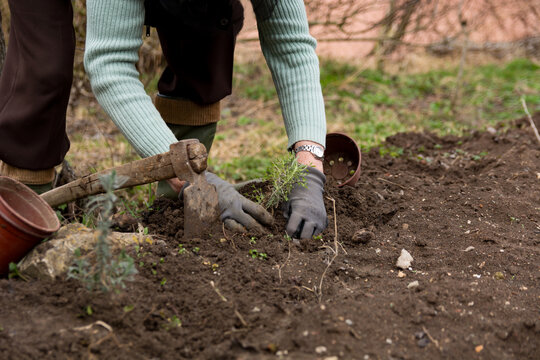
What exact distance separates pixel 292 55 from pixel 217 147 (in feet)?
6.19

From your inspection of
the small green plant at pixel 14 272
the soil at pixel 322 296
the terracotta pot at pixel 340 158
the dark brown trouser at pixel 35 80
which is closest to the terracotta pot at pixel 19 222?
the small green plant at pixel 14 272

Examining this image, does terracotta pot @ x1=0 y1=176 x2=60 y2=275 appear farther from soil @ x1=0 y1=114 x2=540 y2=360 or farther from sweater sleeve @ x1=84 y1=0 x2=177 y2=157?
sweater sleeve @ x1=84 y1=0 x2=177 y2=157

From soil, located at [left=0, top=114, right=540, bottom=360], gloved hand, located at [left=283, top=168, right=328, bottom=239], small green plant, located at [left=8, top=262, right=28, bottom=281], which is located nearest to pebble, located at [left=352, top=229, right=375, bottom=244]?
soil, located at [left=0, top=114, right=540, bottom=360]

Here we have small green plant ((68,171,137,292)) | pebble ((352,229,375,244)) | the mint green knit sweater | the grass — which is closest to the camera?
small green plant ((68,171,137,292))

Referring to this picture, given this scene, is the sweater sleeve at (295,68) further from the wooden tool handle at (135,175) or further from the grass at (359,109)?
the grass at (359,109)

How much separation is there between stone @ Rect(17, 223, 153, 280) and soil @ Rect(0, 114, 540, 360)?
0.06 metres

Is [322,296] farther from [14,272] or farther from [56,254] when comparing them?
[14,272]

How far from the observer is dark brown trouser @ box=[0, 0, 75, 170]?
8.02 ft

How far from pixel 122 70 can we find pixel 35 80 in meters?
0.55

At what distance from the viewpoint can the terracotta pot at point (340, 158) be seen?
3154 mm

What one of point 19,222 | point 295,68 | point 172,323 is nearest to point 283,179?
point 295,68

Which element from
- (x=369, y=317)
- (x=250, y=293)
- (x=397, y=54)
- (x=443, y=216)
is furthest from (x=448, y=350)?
(x=397, y=54)

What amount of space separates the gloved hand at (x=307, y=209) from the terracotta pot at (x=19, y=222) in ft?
3.20

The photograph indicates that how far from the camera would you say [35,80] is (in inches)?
98.2
